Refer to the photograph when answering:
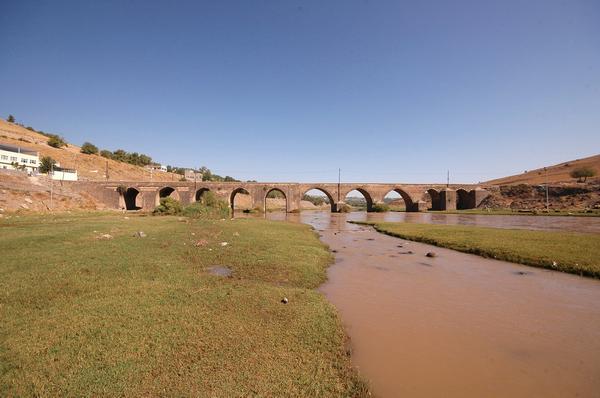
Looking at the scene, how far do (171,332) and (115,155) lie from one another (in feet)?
337

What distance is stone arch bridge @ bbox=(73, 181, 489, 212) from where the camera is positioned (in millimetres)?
49059

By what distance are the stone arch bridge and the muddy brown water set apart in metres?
42.6

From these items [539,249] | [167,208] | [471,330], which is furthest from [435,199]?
[471,330]

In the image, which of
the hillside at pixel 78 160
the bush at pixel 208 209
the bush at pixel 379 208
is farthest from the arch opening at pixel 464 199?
the hillside at pixel 78 160

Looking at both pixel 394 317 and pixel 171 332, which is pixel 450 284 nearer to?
pixel 394 317

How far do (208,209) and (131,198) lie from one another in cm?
3382

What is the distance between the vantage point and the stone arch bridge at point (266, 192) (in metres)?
49.1

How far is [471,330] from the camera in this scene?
6113 mm

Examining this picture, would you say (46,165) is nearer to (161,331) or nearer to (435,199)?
(161,331)

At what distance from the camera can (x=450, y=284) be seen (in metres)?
9.39

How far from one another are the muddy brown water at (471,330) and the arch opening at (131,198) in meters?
52.5

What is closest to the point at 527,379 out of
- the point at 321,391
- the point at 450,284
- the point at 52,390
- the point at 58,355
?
the point at 321,391

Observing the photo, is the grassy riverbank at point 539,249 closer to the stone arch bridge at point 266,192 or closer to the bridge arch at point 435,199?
the stone arch bridge at point 266,192

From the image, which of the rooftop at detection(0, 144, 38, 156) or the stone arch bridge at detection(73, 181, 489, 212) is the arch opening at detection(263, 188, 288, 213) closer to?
the stone arch bridge at detection(73, 181, 489, 212)
